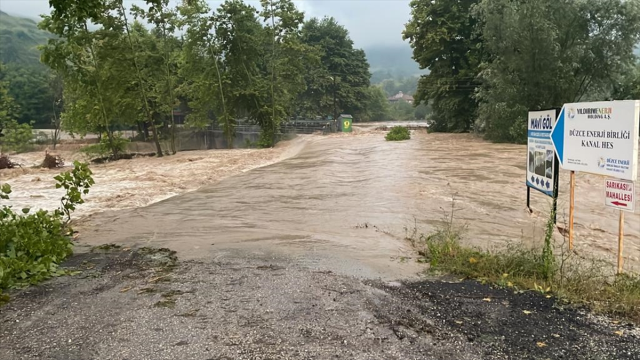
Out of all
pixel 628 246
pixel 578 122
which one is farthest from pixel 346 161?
pixel 578 122

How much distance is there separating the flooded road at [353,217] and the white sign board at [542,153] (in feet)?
3.09

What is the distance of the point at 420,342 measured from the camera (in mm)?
3488

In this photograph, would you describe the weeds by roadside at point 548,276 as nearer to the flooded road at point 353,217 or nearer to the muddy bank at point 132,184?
the flooded road at point 353,217

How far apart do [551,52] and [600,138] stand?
23.2m

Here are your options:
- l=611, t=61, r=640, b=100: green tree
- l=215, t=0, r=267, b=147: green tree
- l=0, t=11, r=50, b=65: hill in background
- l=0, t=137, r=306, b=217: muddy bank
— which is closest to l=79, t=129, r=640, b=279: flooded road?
l=0, t=137, r=306, b=217: muddy bank

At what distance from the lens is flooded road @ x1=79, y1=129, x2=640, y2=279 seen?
6.71 meters

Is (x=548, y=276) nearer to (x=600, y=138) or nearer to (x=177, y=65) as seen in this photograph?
(x=600, y=138)

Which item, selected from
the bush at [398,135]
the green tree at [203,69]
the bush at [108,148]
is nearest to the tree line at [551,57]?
the bush at [398,135]

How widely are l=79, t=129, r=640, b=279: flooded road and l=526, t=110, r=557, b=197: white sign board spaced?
94cm

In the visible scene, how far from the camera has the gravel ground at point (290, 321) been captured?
11.1 feet

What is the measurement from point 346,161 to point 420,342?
58.2 feet

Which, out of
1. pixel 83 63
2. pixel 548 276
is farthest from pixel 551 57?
pixel 83 63

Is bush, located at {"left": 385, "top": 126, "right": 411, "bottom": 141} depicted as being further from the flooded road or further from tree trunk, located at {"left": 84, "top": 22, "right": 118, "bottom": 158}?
tree trunk, located at {"left": 84, "top": 22, "right": 118, "bottom": 158}

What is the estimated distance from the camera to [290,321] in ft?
12.7
